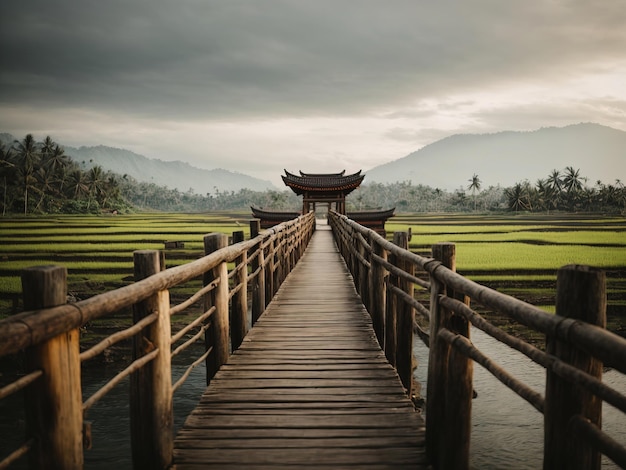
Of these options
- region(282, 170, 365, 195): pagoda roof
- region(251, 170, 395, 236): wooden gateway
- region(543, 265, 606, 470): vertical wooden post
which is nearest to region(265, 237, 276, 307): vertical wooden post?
region(543, 265, 606, 470): vertical wooden post

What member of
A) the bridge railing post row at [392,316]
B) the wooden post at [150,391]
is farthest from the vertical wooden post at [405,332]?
the wooden post at [150,391]

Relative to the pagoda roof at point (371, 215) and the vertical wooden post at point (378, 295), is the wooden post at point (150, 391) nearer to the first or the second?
the vertical wooden post at point (378, 295)

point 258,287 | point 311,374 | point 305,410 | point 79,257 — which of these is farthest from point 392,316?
point 79,257

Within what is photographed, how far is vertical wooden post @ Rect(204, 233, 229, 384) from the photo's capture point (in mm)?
4074

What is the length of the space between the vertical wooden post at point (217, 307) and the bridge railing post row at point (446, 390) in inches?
76.6

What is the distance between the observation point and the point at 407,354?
4.11 m

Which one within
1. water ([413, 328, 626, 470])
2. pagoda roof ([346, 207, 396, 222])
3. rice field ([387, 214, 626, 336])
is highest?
pagoda roof ([346, 207, 396, 222])

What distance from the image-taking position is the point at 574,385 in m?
Result: 1.64

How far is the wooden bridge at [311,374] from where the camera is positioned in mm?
1646

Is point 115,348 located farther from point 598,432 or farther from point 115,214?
point 115,214

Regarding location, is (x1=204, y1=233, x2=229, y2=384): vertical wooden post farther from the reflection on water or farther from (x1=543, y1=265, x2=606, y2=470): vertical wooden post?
the reflection on water

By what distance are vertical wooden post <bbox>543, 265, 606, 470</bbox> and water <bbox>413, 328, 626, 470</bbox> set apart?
232 inches

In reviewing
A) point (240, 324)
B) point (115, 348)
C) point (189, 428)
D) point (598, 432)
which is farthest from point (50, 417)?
point (115, 348)

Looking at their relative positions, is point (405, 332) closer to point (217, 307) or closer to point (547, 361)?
point (217, 307)
